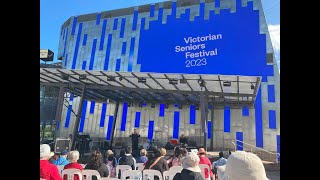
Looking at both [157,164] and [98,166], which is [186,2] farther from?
[98,166]

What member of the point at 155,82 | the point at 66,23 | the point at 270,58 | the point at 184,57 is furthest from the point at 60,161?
the point at 66,23

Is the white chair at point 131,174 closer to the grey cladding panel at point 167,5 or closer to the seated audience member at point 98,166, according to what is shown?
the seated audience member at point 98,166

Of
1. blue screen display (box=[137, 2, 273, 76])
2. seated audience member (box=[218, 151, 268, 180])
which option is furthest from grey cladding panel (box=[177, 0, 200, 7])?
seated audience member (box=[218, 151, 268, 180])

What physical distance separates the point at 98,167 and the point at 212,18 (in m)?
17.2

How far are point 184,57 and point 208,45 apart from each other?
1.86 meters

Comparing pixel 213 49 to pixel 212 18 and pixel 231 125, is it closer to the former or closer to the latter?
pixel 212 18

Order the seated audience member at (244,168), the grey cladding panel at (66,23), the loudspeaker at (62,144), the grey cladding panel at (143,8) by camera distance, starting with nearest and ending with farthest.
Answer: the seated audience member at (244,168), the loudspeaker at (62,144), the grey cladding panel at (143,8), the grey cladding panel at (66,23)

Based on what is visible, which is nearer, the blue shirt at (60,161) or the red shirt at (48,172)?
the red shirt at (48,172)

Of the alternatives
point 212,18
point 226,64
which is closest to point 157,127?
point 226,64

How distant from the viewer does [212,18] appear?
786 inches

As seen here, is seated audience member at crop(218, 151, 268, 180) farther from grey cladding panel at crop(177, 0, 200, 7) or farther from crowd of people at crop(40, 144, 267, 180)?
grey cladding panel at crop(177, 0, 200, 7)

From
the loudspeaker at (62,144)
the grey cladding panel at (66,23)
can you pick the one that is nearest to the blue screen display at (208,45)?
the loudspeaker at (62,144)

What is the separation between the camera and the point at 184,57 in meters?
19.8

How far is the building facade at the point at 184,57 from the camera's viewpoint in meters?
17.2
